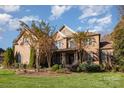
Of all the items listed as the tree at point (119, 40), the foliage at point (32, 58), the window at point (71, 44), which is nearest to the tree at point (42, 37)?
the foliage at point (32, 58)

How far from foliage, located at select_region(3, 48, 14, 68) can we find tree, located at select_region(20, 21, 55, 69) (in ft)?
13.5

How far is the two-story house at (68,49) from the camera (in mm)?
30609

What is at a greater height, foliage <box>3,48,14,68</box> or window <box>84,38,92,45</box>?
window <box>84,38,92,45</box>

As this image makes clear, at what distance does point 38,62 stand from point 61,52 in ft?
10.9

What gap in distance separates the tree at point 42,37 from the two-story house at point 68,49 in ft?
6.26

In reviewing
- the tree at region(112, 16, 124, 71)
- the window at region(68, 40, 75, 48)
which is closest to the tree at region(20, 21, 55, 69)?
the window at region(68, 40, 75, 48)

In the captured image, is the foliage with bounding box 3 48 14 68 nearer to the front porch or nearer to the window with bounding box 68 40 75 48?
the front porch

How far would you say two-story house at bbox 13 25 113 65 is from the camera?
100 ft

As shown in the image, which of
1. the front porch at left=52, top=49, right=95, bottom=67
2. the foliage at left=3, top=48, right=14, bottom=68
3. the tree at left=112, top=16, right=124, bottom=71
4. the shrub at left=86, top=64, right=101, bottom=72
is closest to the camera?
the tree at left=112, top=16, right=124, bottom=71

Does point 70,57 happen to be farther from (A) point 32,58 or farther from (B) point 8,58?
(B) point 8,58

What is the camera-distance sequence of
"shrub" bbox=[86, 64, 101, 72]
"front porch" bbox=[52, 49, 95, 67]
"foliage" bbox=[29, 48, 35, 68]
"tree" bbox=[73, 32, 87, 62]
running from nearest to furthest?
"shrub" bbox=[86, 64, 101, 72] < "tree" bbox=[73, 32, 87, 62] < "foliage" bbox=[29, 48, 35, 68] < "front porch" bbox=[52, 49, 95, 67]

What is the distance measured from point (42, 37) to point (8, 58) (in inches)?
259

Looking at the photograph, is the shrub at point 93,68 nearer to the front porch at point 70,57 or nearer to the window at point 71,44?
the front porch at point 70,57
